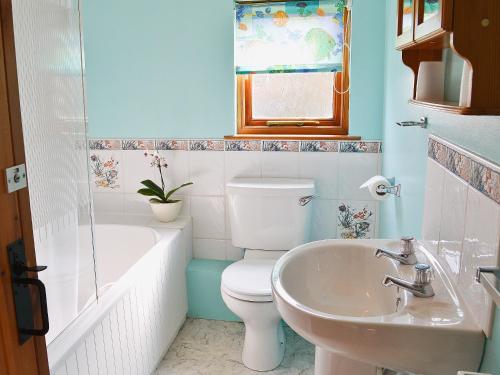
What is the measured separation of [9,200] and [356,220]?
2.02 m

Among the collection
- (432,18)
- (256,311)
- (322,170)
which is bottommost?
(256,311)

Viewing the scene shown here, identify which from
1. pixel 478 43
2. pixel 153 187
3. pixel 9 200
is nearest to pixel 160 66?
pixel 153 187

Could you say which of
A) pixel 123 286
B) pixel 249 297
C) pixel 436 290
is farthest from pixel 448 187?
pixel 123 286

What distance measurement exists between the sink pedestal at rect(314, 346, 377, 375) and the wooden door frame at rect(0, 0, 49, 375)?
0.87 metres

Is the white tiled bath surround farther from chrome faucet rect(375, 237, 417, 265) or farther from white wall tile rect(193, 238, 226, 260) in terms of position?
chrome faucet rect(375, 237, 417, 265)

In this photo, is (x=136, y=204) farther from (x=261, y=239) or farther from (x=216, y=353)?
(x=216, y=353)

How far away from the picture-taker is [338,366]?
1.44 meters

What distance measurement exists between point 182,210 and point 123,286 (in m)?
0.98

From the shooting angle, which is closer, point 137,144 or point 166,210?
point 166,210

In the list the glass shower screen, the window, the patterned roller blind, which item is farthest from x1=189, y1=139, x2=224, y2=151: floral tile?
the glass shower screen

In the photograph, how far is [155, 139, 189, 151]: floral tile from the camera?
9.13ft

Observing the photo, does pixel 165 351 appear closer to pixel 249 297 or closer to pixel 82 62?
pixel 249 297

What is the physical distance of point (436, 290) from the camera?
1.21 m

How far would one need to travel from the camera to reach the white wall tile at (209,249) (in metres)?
2.86
